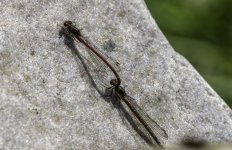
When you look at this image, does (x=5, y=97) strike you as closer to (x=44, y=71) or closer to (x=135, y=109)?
(x=44, y=71)

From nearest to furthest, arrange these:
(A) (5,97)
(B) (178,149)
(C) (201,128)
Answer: (B) (178,149)
(A) (5,97)
(C) (201,128)

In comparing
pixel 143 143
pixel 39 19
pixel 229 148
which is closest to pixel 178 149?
pixel 229 148

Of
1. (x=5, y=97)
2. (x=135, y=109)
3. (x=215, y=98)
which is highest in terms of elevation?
(x=215, y=98)

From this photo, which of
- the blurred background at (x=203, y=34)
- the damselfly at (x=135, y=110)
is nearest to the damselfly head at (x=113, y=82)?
the damselfly at (x=135, y=110)

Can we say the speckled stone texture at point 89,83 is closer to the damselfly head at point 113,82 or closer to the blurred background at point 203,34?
the damselfly head at point 113,82

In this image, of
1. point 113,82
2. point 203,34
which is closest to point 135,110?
point 113,82

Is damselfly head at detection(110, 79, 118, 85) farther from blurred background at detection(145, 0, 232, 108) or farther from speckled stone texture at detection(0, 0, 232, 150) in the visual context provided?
blurred background at detection(145, 0, 232, 108)

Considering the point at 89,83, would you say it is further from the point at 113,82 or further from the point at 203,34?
the point at 203,34
